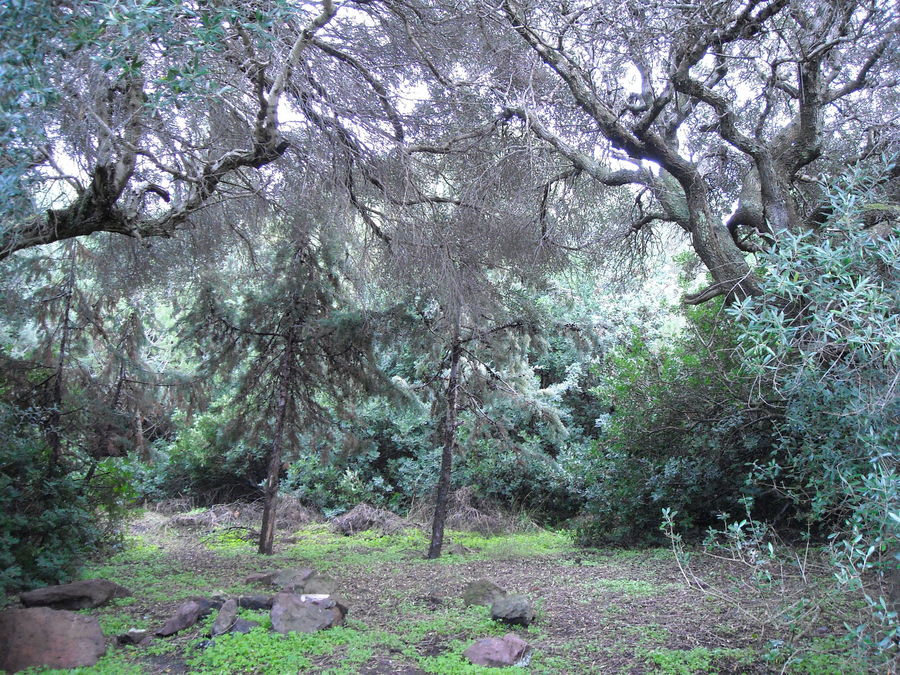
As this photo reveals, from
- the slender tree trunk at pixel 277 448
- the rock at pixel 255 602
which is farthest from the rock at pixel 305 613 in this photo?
the slender tree trunk at pixel 277 448

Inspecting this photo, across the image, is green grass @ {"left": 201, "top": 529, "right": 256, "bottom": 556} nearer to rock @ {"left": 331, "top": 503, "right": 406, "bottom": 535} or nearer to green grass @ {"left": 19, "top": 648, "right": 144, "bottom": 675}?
rock @ {"left": 331, "top": 503, "right": 406, "bottom": 535}

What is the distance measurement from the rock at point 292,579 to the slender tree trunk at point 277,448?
9.04 ft

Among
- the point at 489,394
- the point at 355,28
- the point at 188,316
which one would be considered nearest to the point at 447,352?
the point at 489,394

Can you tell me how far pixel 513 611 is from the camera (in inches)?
200

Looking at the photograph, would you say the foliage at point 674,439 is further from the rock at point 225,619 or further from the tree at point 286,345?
the rock at point 225,619

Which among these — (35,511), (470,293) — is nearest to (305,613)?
(35,511)

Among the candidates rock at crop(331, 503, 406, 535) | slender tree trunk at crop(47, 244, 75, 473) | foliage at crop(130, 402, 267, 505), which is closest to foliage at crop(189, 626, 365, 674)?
slender tree trunk at crop(47, 244, 75, 473)

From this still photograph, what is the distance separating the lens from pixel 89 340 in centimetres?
868

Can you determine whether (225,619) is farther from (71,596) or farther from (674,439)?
(674,439)

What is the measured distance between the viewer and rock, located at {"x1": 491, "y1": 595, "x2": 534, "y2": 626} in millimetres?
5059

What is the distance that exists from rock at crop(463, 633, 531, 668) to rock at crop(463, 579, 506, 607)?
1.34 metres

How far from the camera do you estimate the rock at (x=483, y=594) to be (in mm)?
5781

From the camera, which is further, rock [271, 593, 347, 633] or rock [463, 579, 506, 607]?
rock [463, 579, 506, 607]

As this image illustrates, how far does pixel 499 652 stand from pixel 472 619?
1108 mm
